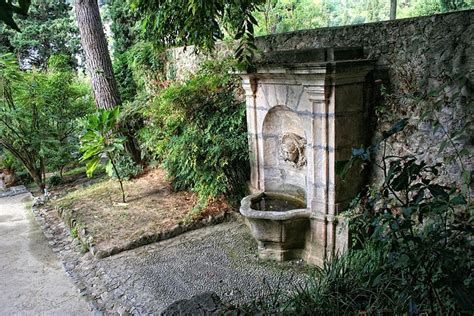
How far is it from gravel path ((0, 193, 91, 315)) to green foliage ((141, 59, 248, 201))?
2195mm

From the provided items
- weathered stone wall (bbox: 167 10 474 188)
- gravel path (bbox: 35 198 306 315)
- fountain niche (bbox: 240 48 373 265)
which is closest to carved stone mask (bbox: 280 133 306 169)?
fountain niche (bbox: 240 48 373 265)

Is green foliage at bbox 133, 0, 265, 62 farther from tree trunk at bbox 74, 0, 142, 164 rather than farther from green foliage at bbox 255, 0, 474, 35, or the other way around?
green foliage at bbox 255, 0, 474, 35

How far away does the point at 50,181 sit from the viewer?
841 centimetres

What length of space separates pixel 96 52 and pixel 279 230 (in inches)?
211

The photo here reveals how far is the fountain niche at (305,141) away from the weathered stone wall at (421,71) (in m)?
0.23

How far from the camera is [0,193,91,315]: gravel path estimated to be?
13.3 feet

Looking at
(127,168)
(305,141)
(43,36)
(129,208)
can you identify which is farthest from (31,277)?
(43,36)

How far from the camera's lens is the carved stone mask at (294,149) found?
475cm

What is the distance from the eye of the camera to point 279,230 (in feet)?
14.3

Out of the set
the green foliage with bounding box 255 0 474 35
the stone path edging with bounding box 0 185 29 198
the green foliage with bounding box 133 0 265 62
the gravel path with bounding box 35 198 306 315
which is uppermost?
the green foliage with bounding box 255 0 474 35

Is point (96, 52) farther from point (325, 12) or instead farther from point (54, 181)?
point (325, 12)

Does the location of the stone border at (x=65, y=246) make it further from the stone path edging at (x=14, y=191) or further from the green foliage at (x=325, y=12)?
the green foliage at (x=325, y=12)

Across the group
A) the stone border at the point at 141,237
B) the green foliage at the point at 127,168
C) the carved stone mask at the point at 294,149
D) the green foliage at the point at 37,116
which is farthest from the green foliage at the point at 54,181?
the carved stone mask at the point at 294,149

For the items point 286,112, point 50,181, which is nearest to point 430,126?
point 286,112
